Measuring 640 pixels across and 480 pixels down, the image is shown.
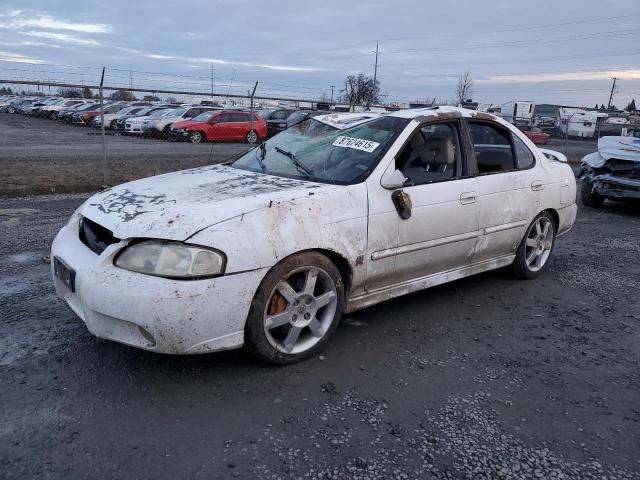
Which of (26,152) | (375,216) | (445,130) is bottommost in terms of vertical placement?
(26,152)

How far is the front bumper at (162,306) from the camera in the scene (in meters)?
2.85

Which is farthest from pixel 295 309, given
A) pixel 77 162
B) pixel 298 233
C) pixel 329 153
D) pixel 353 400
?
pixel 77 162

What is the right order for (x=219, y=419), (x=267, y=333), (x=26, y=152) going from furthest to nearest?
(x=26, y=152) → (x=267, y=333) → (x=219, y=419)

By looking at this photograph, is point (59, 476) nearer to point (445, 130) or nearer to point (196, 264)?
point (196, 264)

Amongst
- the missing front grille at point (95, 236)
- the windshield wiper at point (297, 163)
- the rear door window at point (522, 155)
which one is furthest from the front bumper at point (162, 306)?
the rear door window at point (522, 155)

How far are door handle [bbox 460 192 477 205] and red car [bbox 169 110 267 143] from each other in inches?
756

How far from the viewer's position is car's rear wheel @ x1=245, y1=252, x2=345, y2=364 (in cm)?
316

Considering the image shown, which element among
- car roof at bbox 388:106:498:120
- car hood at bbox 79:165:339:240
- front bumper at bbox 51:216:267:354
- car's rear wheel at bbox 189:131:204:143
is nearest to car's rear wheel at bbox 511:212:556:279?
car roof at bbox 388:106:498:120

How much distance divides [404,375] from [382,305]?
3.87 feet

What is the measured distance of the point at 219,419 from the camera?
2.82 metres

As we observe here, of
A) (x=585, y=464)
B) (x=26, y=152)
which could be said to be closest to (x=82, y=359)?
(x=585, y=464)

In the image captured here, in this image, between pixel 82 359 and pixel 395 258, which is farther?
pixel 395 258

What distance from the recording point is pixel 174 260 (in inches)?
115

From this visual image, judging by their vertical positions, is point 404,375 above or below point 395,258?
below
